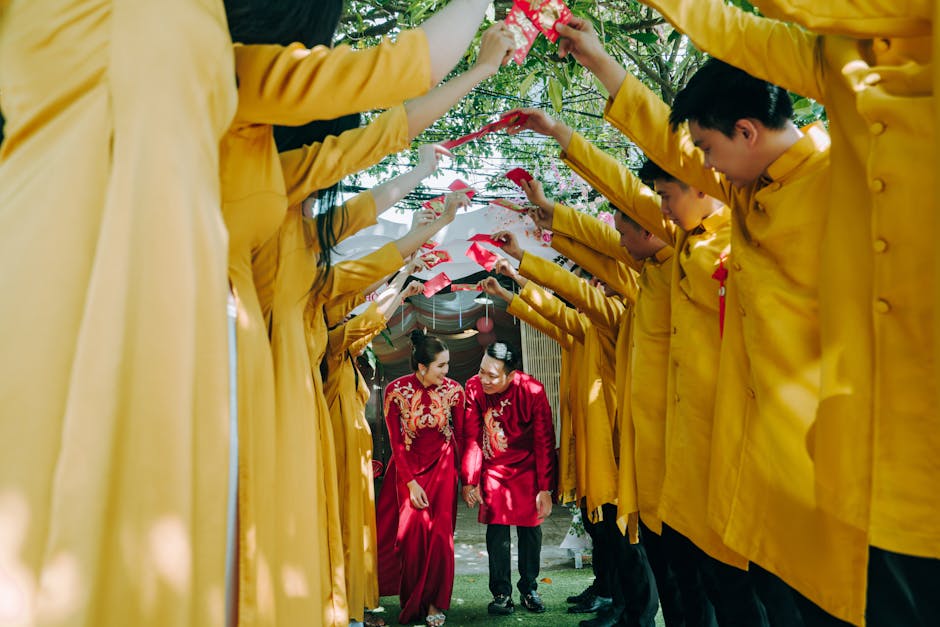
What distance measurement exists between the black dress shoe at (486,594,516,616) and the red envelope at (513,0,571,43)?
14.1ft

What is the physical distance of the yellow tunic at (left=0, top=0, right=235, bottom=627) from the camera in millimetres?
854

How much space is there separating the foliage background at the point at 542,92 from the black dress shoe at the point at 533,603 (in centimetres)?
307

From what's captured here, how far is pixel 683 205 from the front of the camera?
2.60 m

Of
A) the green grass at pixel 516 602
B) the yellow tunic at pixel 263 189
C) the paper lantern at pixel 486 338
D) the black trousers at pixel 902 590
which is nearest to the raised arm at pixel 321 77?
the yellow tunic at pixel 263 189

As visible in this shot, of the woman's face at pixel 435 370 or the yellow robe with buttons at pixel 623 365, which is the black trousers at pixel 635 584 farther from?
the woman's face at pixel 435 370

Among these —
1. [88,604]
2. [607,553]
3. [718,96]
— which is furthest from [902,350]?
[607,553]

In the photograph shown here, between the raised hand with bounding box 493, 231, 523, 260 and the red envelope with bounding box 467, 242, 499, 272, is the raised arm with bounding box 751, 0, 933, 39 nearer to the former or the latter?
the raised hand with bounding box 493, 231, 523, 260

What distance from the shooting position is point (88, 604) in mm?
838

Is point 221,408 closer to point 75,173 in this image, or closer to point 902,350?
point 75,173

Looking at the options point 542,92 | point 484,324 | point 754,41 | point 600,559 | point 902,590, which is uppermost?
point 542,92

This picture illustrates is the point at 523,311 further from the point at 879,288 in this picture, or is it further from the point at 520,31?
the point at 879,288

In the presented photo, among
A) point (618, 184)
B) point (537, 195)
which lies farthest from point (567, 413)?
point (618, 184)

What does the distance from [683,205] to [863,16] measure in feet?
4.55

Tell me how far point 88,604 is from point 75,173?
1.82 ft
